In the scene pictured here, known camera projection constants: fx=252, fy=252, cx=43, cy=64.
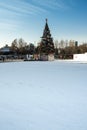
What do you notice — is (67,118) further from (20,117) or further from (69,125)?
(20,117)

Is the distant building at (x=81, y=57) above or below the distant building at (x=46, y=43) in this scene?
below

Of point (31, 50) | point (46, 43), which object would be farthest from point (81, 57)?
point (31, 50)

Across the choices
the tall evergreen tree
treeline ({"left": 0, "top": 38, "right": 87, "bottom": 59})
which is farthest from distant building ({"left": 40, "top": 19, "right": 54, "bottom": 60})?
Result: treeline ({"left": 0, "top": 38, "right": 87, "bottom": 59})

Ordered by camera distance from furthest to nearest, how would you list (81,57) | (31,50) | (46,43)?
(31,50) → (46,43) → (81,57)

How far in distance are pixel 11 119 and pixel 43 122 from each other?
59 cm

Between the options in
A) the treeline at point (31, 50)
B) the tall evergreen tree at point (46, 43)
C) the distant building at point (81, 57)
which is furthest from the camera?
the treeline at point (31, 50)

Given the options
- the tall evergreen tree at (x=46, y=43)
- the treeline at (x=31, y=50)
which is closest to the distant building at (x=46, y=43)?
the tall evergreen tree at (x=46, y=43)

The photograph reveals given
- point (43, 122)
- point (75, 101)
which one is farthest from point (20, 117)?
point (75, 101)

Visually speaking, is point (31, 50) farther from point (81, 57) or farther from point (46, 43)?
point (81, 57)

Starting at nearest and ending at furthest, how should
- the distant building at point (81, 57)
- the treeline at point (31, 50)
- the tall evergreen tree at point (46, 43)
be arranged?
the distant building at point (81, 57), the tall evergreen tree at point (46, 43), the treeline at point (31, 50)

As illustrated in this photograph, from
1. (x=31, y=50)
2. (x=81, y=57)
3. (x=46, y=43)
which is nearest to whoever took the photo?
(x=81, y=57)

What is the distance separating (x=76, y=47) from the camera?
221 feet

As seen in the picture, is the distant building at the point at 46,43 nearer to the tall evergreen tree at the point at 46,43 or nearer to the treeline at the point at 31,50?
the tall evergreen tree at the point at 46,43

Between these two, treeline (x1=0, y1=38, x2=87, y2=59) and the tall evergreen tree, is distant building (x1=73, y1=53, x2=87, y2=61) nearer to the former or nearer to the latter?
the tall evergreen tree
